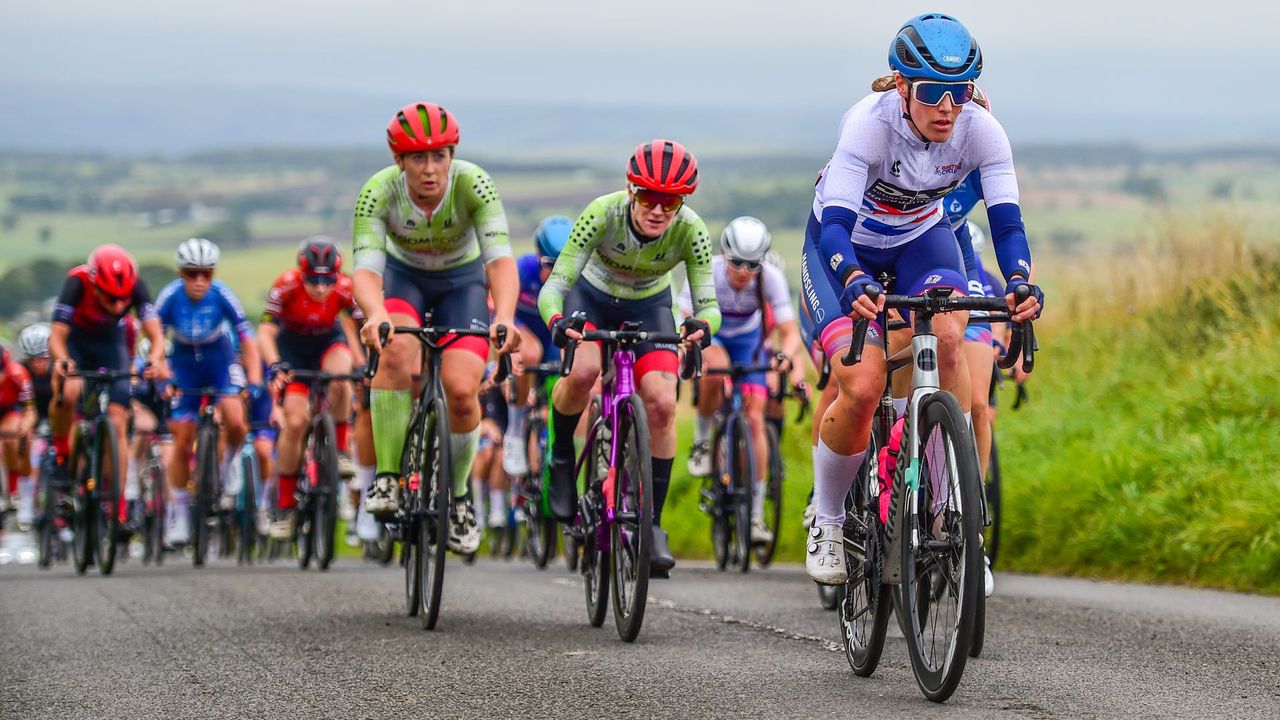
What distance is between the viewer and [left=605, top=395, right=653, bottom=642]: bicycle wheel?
7543mm

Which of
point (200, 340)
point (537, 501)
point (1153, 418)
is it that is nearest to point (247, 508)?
point (200, 340)

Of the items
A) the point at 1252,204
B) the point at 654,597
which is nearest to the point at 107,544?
the point at 654,597

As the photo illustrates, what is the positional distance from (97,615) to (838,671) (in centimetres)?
447

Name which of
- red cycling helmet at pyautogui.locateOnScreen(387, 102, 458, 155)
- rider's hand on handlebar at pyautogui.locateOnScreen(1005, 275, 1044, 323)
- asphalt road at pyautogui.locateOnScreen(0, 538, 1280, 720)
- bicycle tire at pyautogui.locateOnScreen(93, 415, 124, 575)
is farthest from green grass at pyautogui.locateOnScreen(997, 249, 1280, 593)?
bicycle tire at pyautogui.locateOnScreen(93, 415, 124, 575)

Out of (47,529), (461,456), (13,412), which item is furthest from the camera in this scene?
(13,412)

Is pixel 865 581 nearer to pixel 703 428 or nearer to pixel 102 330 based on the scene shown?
pixel 703 428

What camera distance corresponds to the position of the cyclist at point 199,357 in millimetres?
15117

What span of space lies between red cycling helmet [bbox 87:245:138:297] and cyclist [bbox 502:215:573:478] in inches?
126

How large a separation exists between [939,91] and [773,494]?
6.51 m

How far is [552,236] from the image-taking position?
13344mm

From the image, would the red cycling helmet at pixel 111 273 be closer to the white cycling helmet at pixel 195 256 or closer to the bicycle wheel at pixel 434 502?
the white cycling helmet at pixel 195 256

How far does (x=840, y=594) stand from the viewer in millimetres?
6719

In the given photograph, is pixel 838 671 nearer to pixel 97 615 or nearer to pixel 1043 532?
pixel 97 615

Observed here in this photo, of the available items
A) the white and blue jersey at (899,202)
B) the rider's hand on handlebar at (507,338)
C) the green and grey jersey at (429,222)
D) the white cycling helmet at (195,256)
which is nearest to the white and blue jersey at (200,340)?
the white cycling helmet at (195,256)
